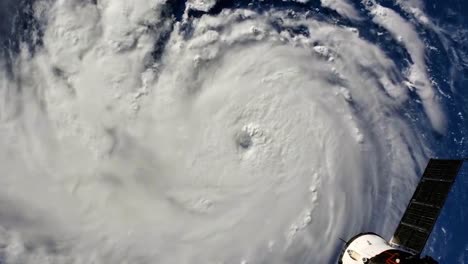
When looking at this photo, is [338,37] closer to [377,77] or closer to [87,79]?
[377,77]

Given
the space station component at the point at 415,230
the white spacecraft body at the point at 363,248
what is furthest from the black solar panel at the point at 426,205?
the white spacecraft body at the point at 363,248

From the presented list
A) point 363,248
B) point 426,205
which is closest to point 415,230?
point 426,205

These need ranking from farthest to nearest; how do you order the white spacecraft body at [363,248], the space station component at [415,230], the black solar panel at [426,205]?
the white spacecraft body at [363,248], the black solar panel at [426,205], the space station component at [415,230]

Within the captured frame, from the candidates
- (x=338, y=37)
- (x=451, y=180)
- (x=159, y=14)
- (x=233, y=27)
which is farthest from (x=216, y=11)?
(x=451, y=180)

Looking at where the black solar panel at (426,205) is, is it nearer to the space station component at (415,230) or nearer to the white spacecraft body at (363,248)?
the space station component at (415,230)

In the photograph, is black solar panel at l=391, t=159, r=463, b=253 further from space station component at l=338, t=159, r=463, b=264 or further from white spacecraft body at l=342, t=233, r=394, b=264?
white spacecraft body at l=342, t=233, r=394, b=264

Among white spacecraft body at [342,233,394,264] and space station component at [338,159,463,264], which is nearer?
space station component at [338,159,463,264]

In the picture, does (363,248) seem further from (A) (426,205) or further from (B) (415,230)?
(A) (426,205)

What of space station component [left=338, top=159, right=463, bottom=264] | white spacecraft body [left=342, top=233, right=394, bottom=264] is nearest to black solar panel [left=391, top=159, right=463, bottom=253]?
space station component [left=338, top=159, right=463, bottom=264]
